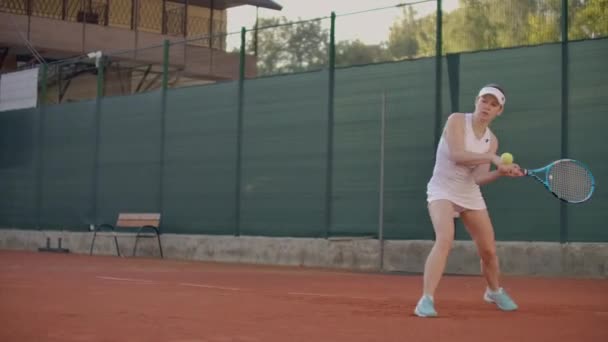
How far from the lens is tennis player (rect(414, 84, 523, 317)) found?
796 centimetres

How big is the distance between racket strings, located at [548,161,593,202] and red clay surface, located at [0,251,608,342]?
98 cm

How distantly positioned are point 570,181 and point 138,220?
42.4ft

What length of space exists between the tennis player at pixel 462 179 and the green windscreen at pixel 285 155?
876 centimetres

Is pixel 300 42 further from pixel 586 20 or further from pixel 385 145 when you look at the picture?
pixel 586 20

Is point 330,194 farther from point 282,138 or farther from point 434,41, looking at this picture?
point 434,41

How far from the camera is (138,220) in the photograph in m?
20.5

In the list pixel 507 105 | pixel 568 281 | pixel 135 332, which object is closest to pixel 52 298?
pixel 135 332

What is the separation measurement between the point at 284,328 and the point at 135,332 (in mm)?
1032

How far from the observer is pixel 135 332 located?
6.79 m

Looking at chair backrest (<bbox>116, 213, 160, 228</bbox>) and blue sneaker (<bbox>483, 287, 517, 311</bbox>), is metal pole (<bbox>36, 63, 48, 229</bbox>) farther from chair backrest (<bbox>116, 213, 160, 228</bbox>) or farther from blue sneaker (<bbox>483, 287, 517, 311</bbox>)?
blue sneaker (<bbox>483, 287, 517, 311</bbox>)

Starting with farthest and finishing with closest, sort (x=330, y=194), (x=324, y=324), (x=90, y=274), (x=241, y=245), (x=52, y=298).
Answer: (x=241, y=245), (x=330, y=194), (x=90, y=274), (x=52, y=298), (x=324, y=324)

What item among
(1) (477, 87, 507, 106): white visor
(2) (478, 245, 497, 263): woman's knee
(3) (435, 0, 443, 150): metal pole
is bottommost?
(2) (478, 245, 497, 263): woman's knee

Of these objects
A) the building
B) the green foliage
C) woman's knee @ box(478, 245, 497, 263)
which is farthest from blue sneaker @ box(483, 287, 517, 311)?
the building

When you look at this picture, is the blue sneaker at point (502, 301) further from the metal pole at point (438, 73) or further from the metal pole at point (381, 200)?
the metal pole at point (381, 200)
